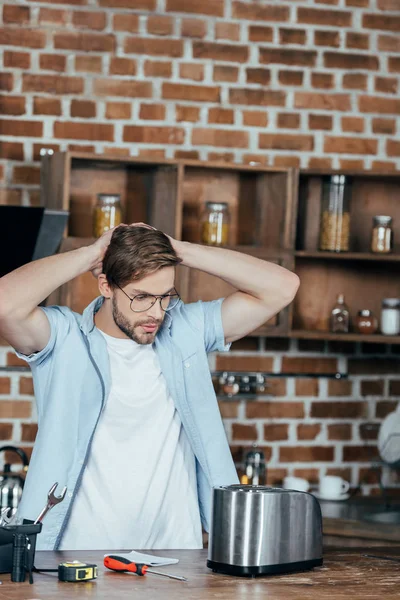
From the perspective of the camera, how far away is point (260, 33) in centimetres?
409

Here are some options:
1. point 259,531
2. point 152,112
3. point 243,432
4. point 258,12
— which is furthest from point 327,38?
point 259,531

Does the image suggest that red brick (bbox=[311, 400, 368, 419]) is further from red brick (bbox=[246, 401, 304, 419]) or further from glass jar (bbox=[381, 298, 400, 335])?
glass jar (bbox=[381, 298, 400, 335])

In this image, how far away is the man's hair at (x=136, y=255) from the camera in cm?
257

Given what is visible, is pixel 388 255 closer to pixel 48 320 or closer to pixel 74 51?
pixel 74 51

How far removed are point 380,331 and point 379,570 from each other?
1.96 m

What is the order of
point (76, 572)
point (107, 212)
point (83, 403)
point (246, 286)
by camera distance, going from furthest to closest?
point (107, 212) < point (246, 286) < point (83, 403) < point (76, 572)

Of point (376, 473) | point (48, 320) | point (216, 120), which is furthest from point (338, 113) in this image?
point (48, 320)

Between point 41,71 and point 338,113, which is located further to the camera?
point 338,113

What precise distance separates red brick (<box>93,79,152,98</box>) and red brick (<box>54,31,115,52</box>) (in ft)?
0.41

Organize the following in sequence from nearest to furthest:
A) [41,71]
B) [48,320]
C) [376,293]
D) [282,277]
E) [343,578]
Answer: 1. [343,578]
2. [48,320]
3. [282,277]
4. [41,71]
5. [376,293]

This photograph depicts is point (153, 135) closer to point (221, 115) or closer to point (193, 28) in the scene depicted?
point (221, 115)

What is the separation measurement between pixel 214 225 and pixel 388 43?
3.74ft

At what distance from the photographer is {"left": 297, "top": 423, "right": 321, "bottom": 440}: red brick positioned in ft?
13.6

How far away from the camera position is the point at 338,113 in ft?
13.7
